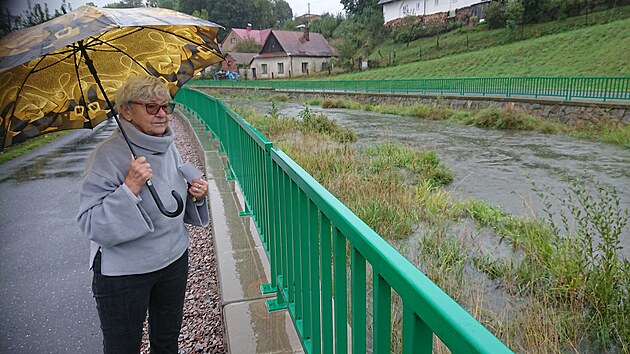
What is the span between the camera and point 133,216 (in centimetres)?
199

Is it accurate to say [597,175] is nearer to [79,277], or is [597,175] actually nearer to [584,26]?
[79,277]

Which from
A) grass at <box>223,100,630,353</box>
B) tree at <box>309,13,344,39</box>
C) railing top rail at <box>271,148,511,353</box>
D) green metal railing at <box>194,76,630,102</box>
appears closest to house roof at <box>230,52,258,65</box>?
tree at <box>309,13,344,39</box>

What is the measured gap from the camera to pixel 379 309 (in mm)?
1327

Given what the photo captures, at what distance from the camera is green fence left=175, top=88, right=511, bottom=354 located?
972 millimetres

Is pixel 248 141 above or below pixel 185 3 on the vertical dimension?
below

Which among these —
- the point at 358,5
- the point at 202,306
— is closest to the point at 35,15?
the point at 202,306

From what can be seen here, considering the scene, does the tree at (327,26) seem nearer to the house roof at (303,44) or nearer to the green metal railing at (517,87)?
the house roof at (303,44)

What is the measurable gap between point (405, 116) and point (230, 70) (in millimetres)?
49525

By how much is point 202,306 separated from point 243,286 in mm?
497

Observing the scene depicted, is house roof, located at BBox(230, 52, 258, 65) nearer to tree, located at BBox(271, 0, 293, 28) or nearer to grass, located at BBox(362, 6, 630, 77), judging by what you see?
grass, located at BBox(362, 6, 630, 77)

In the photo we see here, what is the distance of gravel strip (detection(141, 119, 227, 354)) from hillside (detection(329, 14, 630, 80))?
24.0 m

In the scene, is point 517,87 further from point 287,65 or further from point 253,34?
point 253,34

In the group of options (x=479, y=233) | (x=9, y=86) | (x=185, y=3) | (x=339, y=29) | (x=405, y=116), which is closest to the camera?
(x=9, y=86)

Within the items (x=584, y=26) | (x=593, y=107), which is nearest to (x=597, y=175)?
(x=593, y=107)
